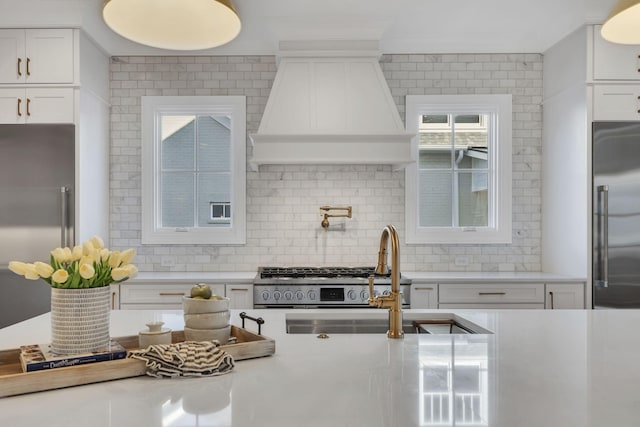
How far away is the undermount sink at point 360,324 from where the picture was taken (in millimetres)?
2230

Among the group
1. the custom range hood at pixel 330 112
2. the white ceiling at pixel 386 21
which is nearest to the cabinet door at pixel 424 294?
the custom range hood at pixel 330 112

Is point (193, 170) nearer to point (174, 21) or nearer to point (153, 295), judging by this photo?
point (153, 295)

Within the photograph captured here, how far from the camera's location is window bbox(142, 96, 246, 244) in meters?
4.50

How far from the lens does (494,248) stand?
4555mm

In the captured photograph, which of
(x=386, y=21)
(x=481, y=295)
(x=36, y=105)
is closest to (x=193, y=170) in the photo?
(x=36, y=105)

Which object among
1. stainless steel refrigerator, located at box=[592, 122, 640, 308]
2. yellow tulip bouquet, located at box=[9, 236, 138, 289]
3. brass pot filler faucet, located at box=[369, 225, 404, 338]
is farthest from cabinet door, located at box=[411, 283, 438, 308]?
yellow tulip bouquet, located at box=[9, 236, 138, 289]

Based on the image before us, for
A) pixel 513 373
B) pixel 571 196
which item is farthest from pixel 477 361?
pixel 571 196

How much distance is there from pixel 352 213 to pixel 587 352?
9.88 feet

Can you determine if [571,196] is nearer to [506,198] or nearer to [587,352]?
[506,198]

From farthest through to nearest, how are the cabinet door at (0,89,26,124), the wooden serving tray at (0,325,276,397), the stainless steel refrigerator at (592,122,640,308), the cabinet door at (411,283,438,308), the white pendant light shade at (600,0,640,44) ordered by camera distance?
the cabinet door at (411,283,438,308)
the cabinet door at (0,89,26,124)
the stainless steel refrigerator at (592,122,640,308)
the white pendant light shade at (600,0,640,44)
the wooden serving tray at (0,325,276,397)

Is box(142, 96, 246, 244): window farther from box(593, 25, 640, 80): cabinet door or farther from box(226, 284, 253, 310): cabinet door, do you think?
box(593, 25, 640, 80): cabinet door

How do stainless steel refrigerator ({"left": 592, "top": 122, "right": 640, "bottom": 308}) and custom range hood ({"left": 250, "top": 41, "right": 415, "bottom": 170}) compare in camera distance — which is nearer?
stainless steel refrigerator ({"left": 592, "top": 122, "right": 640, "bottom": 308})

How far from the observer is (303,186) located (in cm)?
453

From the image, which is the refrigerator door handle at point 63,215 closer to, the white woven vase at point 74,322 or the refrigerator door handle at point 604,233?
the white woven vase at point 74,322
